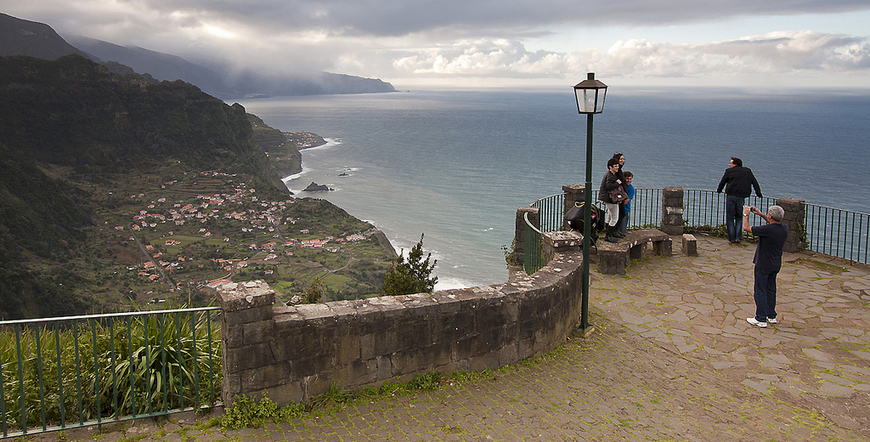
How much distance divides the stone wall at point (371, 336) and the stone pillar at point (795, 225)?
26.7ft

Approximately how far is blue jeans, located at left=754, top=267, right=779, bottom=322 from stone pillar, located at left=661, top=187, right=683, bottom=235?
5.42 meters

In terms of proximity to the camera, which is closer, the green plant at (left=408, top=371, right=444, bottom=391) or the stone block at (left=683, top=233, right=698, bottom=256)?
the green plant at (left=408, top=371, right=444, bottom=391)

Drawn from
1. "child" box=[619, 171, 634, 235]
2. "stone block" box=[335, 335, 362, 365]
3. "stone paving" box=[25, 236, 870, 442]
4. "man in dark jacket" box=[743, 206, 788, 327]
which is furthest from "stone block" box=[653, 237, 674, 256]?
"stone block" box=[335, 335, 362, 365]

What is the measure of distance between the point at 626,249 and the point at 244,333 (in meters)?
8.19

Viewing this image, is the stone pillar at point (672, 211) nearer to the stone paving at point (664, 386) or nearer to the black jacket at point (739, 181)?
the black jacket at point (739, 181)

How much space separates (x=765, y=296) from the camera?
28.6 ft

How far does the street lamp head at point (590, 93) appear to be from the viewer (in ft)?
25.3

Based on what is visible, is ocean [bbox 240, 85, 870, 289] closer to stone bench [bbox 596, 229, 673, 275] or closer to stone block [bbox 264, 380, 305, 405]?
stone bench [bbox 596, 229, 673, 275]

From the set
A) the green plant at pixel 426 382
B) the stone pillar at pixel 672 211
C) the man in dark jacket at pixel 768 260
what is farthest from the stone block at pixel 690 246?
the green plant at pixel 426 382

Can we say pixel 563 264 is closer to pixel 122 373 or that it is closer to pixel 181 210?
pixel 122 373

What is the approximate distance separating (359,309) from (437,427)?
1.32 meters

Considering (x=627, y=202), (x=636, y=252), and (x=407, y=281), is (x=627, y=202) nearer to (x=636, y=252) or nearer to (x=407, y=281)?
(x=636, y=252)

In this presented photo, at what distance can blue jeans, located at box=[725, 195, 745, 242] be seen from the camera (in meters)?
13.1

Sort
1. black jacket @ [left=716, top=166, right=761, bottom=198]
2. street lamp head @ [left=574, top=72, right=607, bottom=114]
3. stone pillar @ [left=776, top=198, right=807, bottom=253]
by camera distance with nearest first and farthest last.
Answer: street lamp head @ [left=574, top=72, right=607, bottom=114]
stone pillar @ [left=776, top=198, right=807, bottom=253]
black jacket @ [left=716, top=166, right=761, bottom=198]
